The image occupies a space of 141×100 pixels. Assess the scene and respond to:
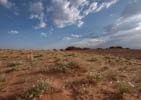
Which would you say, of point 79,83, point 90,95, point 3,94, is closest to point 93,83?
point 79,83

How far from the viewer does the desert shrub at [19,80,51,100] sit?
7020 mm

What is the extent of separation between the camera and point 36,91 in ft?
23.8

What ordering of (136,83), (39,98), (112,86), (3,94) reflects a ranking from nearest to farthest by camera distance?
(39,98) < (3,94) < (112,86) < (136,83)

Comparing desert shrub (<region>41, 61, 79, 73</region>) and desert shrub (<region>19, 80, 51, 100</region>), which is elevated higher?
desert shrub (<region>41, 61, 79, 73</region>)

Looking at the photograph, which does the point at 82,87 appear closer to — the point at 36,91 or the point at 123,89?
the point at 123,89

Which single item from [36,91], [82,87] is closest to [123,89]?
[82,87]

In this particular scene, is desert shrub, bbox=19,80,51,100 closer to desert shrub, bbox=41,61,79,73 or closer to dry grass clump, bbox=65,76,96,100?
dry grass clump, bbox=65,76,96,100

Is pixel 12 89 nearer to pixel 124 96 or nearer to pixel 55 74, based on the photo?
pixel 55 74

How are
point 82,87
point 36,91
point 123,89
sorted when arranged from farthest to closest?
point 82,87 → point 123,89 → point 36,91

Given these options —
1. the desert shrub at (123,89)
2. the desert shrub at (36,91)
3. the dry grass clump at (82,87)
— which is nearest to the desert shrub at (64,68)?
the dry grass clump at (82,87)

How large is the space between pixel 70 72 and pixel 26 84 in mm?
2384

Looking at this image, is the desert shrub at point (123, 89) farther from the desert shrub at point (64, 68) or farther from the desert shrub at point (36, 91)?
the desert shrub at point (64, 68)

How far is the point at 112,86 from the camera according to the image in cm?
822

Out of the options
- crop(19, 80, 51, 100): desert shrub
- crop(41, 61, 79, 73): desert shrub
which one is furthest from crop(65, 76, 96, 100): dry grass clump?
crop(41, 61, 79, 73): desert shrub
